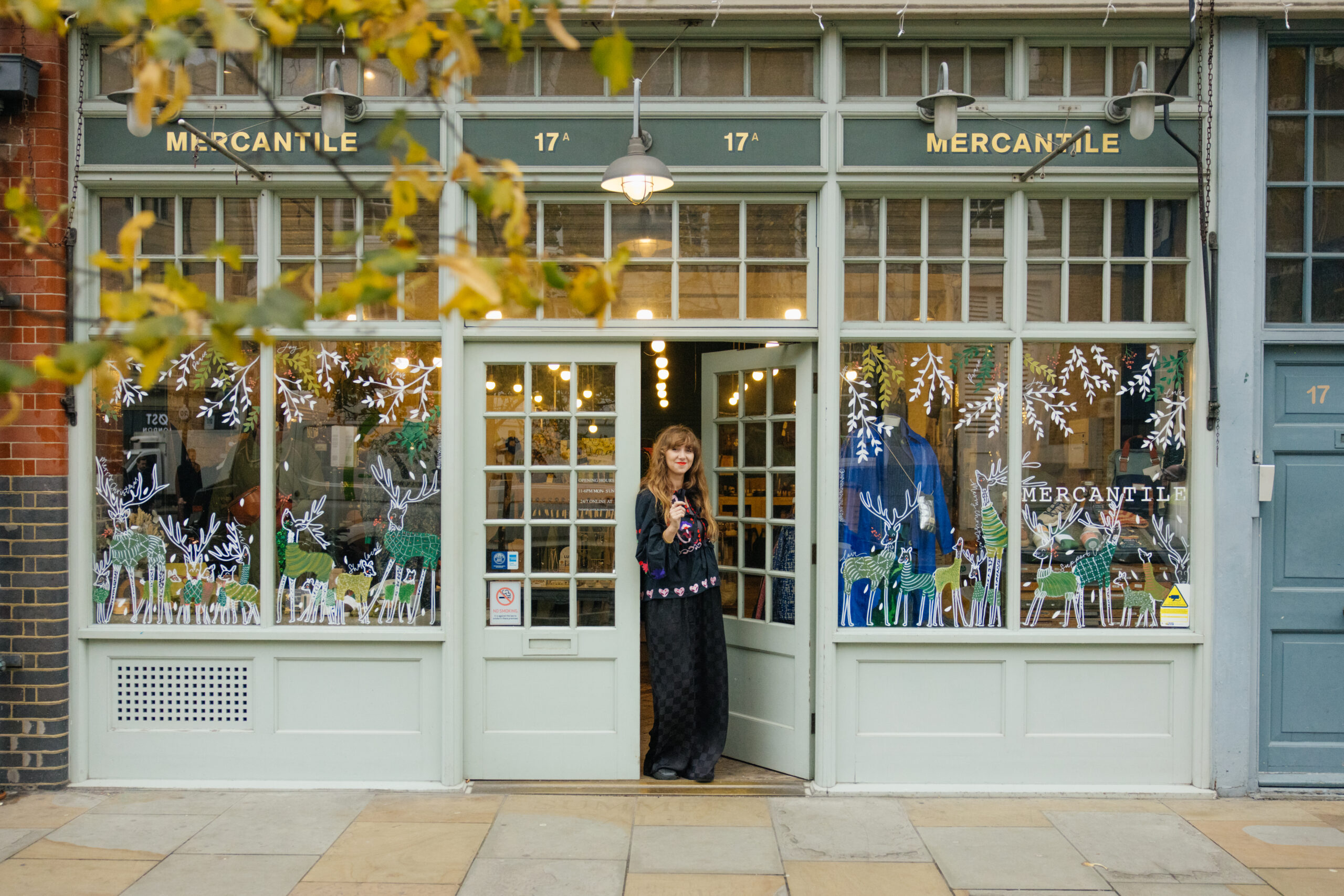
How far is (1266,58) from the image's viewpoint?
5.39m

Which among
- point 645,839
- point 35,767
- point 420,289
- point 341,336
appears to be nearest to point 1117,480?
point 645,839

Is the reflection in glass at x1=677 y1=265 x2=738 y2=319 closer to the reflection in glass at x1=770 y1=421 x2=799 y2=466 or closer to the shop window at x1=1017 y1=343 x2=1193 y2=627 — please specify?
the reflection in glass at x1=770 y1=421 x2=799 y2=466

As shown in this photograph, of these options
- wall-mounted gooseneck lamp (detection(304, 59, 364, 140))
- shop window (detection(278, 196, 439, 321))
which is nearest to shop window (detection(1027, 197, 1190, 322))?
shop window (detection(278, 196, 439, 321))

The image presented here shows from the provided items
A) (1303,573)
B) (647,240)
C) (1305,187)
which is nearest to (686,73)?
(647,240)

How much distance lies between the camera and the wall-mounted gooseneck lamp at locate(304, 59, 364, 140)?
514cm

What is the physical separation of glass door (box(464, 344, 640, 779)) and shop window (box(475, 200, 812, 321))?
37 cm

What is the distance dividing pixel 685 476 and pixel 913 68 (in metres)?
2.76

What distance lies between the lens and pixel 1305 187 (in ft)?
17.7

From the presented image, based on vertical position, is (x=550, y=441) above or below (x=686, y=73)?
below

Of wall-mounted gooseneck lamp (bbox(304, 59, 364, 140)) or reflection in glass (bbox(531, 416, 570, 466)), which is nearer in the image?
wall-mounted gooseneck lamp (bbox(304, 59, 364, 140))

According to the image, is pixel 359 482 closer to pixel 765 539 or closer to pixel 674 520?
pixel 674 520

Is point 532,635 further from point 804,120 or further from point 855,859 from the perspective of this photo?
point 804,120

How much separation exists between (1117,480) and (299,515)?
4852 millimetres

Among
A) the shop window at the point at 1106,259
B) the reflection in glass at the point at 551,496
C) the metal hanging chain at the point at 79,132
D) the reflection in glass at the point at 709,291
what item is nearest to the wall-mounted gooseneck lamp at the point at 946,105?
the shop window at the point at 1106,259
